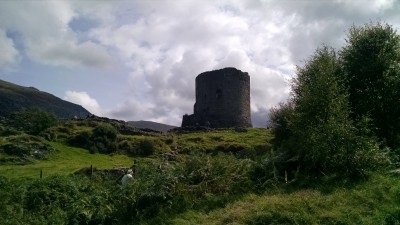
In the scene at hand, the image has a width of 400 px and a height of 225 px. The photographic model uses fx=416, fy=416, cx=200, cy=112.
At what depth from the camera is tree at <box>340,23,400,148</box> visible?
2145cm

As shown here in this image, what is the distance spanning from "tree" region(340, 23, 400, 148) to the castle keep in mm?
50682

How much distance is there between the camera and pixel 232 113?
7506 cm

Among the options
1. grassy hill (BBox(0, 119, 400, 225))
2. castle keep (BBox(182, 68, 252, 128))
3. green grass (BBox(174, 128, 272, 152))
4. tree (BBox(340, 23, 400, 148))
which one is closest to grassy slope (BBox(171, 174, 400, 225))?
grassy hill (BBox(0, 119, 400, 225))

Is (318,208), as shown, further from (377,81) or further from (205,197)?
(377,81)

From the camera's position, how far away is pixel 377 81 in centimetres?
2158

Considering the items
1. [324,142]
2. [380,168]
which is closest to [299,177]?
[324,142]

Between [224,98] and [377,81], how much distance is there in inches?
2058

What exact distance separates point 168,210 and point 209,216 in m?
1.57

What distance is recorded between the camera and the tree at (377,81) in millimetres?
21453

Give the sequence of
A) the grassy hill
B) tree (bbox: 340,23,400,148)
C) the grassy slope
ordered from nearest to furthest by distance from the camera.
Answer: the grassy slope, the grassy hill, tree (bbox: 340,23,400,148)

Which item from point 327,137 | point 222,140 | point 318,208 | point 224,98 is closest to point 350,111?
point 327,137

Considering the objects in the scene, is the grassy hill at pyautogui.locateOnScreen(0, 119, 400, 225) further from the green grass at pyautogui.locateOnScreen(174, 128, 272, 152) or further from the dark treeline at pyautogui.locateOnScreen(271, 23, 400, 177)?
the green grass at pyautogui.locateOnScreen(174, 128, 272, 152)

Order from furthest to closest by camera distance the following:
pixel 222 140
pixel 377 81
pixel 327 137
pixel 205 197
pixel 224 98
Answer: pixel 224 98, pixel 222 140, pixel 377 81, pixel 327 137, pixel 205 197

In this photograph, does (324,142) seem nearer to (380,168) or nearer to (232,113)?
(380,168)
